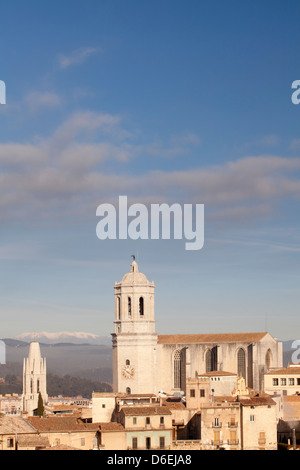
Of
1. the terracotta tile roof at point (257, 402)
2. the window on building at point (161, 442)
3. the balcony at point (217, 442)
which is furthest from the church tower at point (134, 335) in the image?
the window on building at point (161, 442)

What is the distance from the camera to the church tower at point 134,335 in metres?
94.1

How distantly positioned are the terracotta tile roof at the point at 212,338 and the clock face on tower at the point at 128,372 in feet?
17.9

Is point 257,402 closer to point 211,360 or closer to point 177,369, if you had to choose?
point 211,360

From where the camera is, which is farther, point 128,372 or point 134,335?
point 134,335

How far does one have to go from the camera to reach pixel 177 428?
2566 inches

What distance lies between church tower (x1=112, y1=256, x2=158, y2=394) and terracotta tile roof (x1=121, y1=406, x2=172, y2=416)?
3059 centimetres

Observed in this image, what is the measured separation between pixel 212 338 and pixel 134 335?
839 centimetres

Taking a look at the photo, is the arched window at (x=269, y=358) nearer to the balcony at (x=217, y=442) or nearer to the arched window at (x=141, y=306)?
the arched window at (x=141, y=306)

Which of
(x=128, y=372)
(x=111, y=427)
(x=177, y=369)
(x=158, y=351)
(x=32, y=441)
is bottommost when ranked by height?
(x=32, y=441)

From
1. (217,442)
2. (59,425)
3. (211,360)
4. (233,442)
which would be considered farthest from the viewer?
(211,360)

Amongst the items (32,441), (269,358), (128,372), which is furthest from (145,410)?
(269,358)

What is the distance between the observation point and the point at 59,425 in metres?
63.8

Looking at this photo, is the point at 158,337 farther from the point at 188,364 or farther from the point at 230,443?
the point at 230,443
